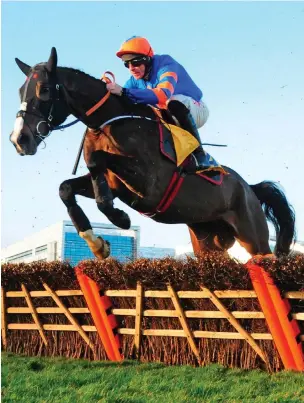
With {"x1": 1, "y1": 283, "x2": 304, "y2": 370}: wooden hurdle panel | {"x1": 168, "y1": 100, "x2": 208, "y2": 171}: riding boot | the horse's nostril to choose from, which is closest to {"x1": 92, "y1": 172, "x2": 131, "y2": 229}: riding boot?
the horse's nostril

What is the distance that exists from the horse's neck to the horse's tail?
2.43 metres

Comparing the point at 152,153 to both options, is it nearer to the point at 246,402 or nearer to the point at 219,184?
the point at 219,184

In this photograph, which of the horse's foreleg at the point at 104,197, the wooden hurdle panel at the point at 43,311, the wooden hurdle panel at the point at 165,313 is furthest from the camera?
the wooden hurdle panel at the point at 43,311

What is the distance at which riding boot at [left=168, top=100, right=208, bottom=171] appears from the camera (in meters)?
4.96

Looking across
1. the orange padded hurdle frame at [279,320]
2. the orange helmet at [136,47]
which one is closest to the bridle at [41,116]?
the orange helmet at [136,47]

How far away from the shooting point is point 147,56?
4742 millimetres

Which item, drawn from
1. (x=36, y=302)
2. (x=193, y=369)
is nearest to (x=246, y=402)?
(x=193, y=369)

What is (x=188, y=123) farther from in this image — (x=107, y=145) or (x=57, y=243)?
(x=57, y=243)

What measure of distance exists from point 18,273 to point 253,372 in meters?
3.72

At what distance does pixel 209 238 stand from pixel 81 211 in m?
1.77

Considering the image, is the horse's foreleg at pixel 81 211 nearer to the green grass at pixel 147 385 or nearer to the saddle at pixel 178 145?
the saddle at pixel 178 145

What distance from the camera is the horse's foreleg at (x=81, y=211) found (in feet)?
14.7

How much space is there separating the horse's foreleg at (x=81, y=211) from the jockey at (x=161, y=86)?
30.0 inches

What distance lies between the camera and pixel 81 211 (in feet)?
15.1
